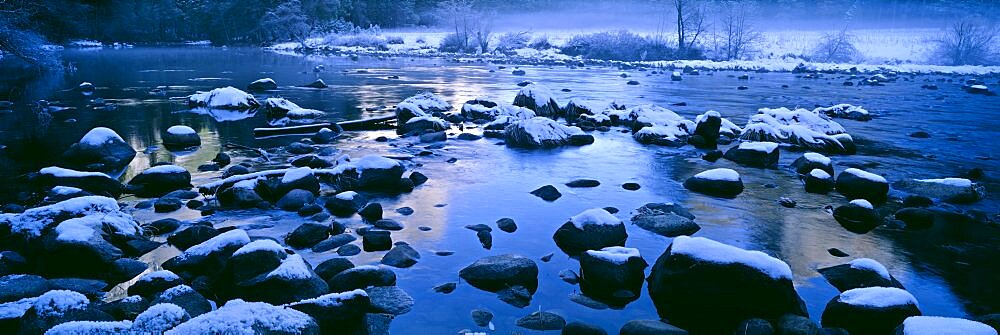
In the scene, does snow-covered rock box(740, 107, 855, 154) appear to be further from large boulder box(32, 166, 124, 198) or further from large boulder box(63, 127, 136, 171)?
large boulder box(63, 127, 136, 171)

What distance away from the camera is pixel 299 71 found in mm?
34062

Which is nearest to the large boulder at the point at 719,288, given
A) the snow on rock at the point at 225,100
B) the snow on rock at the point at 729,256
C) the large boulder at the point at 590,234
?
the snow on rock at the point at 729,256

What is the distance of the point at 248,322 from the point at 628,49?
157 feet

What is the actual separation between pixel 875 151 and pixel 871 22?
8040 centimetres

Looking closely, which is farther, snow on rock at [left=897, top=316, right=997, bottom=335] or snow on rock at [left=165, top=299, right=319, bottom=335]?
snow on rock at [left=897, top=316, right=997, bottom=335]

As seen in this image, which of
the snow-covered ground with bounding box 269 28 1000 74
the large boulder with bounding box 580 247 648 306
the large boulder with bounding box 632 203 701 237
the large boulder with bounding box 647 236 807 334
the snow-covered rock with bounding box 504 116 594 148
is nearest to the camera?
the large boulder with bounding box 647 236 807 334

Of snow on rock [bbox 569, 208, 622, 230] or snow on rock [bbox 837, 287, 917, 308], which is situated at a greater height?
snow on rock [bbox 569, 208, 622, 230]

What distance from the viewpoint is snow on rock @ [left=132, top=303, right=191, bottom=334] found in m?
4.12

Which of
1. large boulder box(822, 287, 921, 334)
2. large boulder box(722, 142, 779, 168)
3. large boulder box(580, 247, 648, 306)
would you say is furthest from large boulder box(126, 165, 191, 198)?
large boulder box(722, 142, 779, 168)

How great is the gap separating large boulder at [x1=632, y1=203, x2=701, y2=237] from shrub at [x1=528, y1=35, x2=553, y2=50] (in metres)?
49.8

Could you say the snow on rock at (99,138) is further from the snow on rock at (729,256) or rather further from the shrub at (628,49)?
the shrub at (628,49)

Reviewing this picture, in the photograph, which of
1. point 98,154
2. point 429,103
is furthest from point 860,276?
point 429,103

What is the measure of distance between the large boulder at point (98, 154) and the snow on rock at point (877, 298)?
1047 centimetres

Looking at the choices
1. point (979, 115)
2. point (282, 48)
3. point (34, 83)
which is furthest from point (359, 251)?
point (282, 48)
